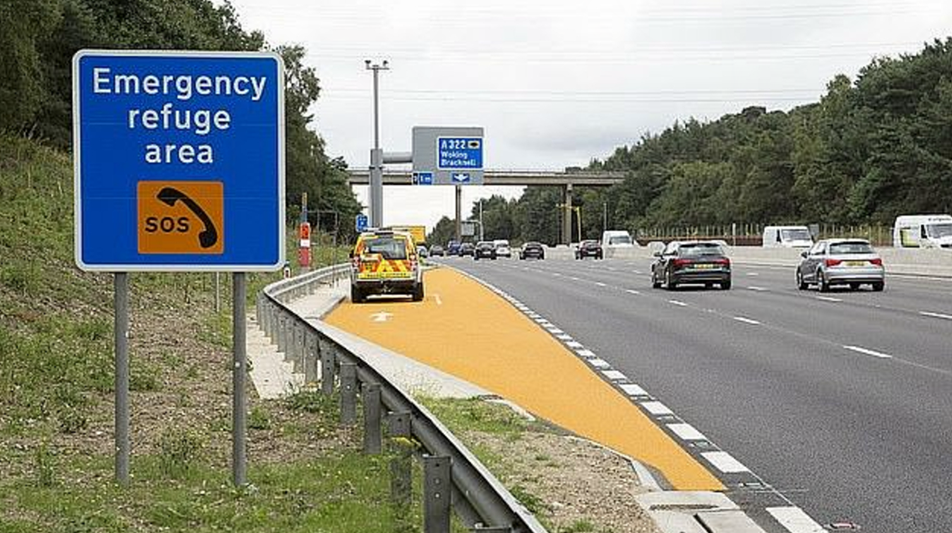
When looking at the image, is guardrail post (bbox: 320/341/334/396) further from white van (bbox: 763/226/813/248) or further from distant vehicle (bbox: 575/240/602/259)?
distant vehicle (bbox: 575/240/602/259)

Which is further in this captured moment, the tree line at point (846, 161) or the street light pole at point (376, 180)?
the tree line at point (846, 161)

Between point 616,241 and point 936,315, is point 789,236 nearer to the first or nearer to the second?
point 616,241

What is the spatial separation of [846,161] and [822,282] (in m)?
73.8

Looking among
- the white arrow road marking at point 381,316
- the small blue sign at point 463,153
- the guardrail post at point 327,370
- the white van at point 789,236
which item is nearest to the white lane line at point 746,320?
the white arrow road marking at point 381,316

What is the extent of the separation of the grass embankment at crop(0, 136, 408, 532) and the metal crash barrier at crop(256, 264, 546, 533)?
25cm

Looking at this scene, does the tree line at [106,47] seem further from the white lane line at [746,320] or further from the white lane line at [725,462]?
the white lane line at [725,462]

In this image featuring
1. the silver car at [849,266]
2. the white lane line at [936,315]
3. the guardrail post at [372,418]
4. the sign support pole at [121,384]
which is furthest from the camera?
the silver car at [849,266]

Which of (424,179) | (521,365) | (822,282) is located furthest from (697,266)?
(521,365)

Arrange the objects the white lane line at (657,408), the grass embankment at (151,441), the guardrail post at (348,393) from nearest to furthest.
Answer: the grass embankment at (151,441)
the guardrail post at (348,393)
the white lane line at (657,408)

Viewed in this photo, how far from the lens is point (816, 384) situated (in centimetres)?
1603

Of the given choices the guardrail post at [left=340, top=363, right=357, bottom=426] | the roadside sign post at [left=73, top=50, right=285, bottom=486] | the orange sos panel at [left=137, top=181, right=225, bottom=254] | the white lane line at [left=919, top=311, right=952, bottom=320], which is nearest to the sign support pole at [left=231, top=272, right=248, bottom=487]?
the roadside sign post at [left=73, top=50, right=285, bottom=486]

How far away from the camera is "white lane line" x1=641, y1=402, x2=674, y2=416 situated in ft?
45.8

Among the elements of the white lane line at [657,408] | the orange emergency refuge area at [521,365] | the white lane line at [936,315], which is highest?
the white lane line at [936,315]

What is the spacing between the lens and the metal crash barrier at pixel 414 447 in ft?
22.2
